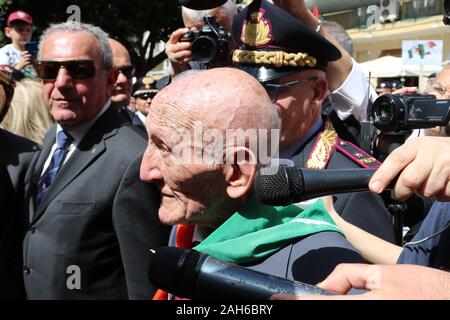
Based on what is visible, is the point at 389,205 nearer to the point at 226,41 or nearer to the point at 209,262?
the point at 226,41

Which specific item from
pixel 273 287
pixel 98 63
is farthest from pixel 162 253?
pixel 98 63

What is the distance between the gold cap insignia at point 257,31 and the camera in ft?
8.81

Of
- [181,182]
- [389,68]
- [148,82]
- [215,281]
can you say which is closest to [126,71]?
[148,82]

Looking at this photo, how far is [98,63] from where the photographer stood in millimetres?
3252

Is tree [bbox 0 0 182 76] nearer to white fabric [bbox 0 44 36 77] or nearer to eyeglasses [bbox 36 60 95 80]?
white fabric [bbox 0 44 36 77]

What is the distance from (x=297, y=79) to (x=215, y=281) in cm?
164

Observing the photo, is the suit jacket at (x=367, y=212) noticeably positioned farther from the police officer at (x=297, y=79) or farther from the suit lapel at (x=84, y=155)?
the suit lapel at (x=84, y=155)

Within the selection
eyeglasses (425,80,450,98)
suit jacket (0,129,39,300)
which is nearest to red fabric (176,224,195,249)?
suit jacket (0,129,39,300)

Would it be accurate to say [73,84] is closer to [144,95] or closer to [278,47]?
[278,47]

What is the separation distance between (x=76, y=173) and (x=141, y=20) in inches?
590

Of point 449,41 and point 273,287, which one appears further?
point 449,41

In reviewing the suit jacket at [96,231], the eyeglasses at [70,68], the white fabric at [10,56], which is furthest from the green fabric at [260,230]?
the white fabric at [10,56]

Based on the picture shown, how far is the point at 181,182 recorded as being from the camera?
1.87 meters

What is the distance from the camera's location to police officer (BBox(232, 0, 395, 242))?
260cm
